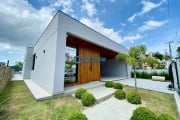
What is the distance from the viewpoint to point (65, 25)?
535 cm

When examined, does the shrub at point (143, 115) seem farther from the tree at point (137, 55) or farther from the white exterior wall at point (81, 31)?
the white exterior wall at point (81, 31)

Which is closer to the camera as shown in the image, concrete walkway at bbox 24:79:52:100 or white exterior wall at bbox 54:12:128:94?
concrete walkway at bbox 24:79:52:100

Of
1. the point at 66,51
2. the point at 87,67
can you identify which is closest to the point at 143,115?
the point at 87,67

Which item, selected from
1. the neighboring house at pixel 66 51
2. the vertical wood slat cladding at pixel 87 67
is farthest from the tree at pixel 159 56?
the vertical wood slat cladding at pixel 87 67

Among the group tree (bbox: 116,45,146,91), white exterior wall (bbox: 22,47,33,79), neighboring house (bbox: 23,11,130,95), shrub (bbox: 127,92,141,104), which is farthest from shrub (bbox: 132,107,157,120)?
white exterior wall (bbox: 22,47,33,79)

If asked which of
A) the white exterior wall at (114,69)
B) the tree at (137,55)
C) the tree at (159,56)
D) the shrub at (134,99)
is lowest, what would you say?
the shrub at (134,99)

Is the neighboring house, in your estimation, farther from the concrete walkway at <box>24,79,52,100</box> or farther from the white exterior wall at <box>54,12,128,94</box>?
the concrete walkway at <box>24,79,52,100</box>

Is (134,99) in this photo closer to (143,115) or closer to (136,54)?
(143,115)

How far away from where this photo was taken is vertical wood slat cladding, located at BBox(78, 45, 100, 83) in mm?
7592

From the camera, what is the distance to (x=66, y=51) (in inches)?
280

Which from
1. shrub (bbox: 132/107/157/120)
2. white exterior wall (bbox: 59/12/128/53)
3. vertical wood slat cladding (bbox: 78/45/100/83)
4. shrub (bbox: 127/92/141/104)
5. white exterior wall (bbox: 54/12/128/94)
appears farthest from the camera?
vertical wood slat cladding (bbox: 78/45/100/83)

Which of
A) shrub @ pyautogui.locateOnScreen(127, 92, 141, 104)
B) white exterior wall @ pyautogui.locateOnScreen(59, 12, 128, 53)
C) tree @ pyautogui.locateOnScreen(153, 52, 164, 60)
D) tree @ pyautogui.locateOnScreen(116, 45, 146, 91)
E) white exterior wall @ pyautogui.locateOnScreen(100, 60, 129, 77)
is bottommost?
shrub @ pyautogui.locateOnScreen(127, 92, 141, 104)

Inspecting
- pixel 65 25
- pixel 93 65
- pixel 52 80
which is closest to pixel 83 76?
pixel 93 65

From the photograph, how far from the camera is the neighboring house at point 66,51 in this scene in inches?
194
